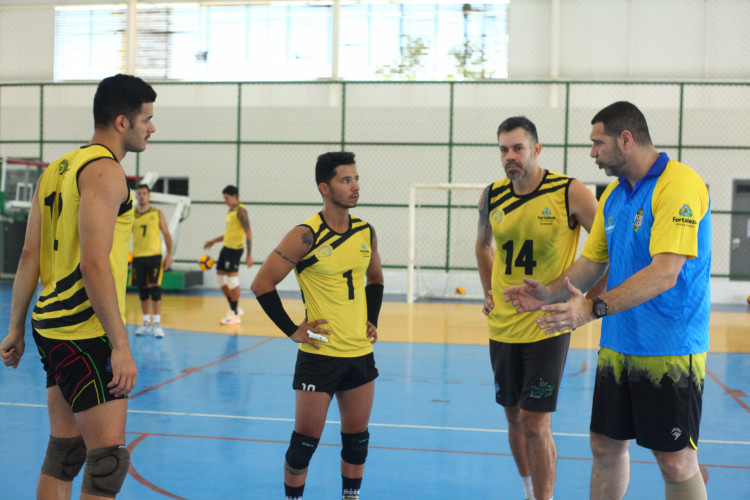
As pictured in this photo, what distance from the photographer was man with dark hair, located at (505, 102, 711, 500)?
9.46 ft

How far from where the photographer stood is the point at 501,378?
4.08 meters

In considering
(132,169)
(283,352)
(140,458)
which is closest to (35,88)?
(132,169)

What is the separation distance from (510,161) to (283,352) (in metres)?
5.72

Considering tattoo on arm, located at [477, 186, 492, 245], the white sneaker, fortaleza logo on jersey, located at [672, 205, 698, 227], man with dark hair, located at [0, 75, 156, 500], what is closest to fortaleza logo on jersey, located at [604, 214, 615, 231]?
fortaleza logo on jersey, located at [672, 205, 698, 227]

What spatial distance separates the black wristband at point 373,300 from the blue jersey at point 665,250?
142 cm

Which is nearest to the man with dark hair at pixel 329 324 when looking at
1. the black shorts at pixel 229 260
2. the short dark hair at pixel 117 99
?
the short dark hair at pixel 117 99

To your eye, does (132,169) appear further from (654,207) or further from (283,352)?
(654,207)

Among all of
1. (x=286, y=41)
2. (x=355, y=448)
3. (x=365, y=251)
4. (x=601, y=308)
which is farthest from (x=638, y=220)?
(x=286, y=41)

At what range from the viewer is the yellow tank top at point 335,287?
3814 mm

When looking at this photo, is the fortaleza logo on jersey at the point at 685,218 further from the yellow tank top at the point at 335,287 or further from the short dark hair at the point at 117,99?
the short dark hair at the point at 117,99

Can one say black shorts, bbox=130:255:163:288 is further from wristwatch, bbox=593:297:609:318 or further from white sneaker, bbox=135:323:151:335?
wristwatch, bbox=593:297:609:318

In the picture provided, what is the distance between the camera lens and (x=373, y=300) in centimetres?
418

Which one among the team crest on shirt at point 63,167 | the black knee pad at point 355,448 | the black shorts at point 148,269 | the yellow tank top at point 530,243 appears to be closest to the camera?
the team crest on shirt at point 63,167

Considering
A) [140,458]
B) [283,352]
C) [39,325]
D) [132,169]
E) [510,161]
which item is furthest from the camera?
[132,169]
